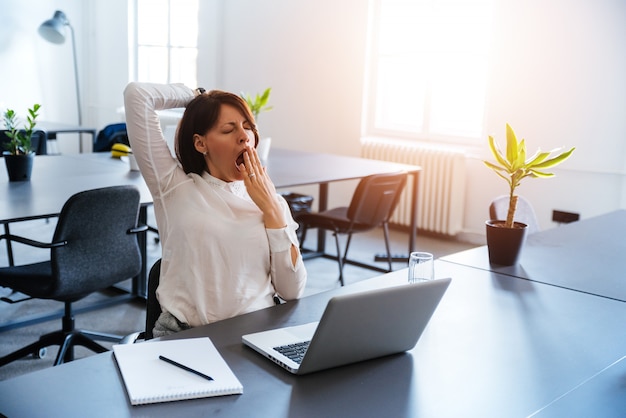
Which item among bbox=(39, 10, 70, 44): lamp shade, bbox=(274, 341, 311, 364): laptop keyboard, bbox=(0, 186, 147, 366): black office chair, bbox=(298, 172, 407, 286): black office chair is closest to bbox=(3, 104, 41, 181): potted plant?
bbox=(0, 186, 147, 366): black office chair

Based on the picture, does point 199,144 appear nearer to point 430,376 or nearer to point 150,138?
point 150,138

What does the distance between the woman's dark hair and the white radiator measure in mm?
3617

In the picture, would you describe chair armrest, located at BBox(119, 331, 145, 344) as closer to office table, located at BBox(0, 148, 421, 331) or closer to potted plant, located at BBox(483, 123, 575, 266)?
office table, located at BBox(0, 148, 421, 331)

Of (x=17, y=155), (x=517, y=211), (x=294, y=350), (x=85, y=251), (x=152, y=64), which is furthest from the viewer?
(x=152, y=64)

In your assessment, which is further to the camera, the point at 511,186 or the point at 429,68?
the point at 429,68

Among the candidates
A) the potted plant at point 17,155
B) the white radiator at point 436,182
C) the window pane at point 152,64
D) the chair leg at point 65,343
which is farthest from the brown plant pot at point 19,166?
the window pane at point 152,64

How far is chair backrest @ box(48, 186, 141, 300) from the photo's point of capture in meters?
2.69

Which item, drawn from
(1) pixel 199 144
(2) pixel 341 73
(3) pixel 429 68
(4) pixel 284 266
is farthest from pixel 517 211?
(2) pixel 341 73

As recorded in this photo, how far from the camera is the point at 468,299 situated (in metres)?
1.91

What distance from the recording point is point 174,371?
1.33m

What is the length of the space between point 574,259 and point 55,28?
6008 millimetres

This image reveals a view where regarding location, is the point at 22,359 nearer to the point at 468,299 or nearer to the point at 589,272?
the point at 468,299

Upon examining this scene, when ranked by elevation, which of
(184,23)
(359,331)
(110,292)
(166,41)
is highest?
(184,23)

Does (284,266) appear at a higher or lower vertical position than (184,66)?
lower
